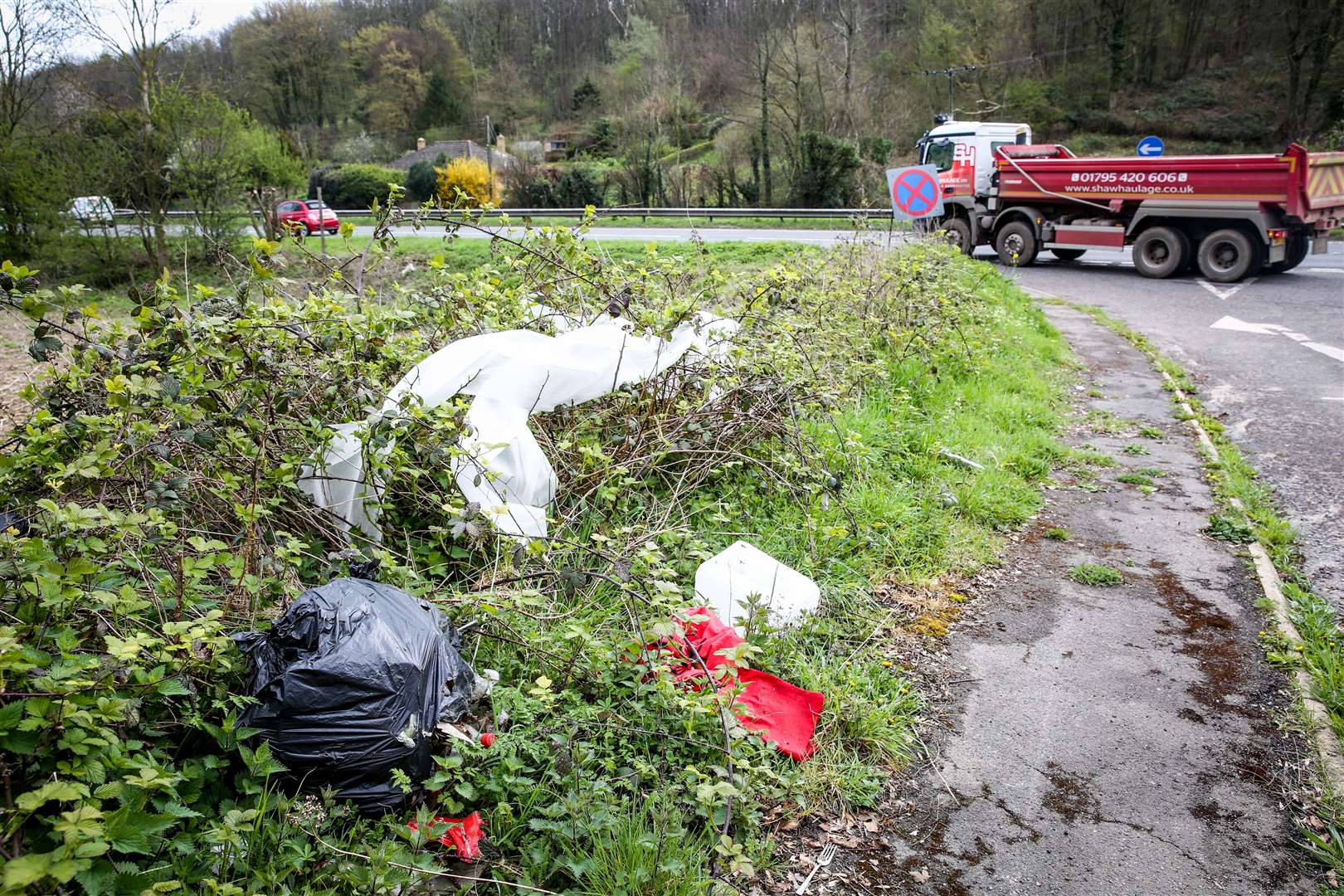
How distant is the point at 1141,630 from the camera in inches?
169

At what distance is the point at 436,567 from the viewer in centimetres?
360

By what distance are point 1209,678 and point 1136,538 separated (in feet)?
5.22

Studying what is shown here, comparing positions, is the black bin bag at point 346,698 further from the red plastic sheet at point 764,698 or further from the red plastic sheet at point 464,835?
the red plastic sheet at point 764,698

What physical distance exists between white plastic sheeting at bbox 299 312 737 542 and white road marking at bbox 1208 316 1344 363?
29.7 feet

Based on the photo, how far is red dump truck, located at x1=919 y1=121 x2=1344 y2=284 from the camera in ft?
46.3

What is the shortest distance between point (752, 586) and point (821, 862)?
1.37 meters

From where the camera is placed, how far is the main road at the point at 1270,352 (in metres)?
5.75

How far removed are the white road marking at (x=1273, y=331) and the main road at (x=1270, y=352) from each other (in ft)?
0.06

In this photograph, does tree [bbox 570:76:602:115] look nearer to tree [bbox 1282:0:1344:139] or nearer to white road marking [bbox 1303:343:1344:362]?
tree [bbox 1282:0:1344:139]

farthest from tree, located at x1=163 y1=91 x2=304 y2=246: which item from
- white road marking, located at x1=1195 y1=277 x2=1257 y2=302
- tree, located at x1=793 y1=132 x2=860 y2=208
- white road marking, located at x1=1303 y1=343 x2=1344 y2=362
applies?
white road marking, located at x1=1303 y1=343 x2=1344 y2=362

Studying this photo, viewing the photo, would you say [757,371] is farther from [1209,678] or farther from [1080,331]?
[1080,331]

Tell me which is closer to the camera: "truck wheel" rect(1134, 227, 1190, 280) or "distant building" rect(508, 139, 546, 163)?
"truck wheel" rect(1134, 227, 1190, 280)

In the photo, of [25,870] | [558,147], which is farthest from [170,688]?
[558,147]

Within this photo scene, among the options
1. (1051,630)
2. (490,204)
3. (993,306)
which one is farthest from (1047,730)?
(993,306)
